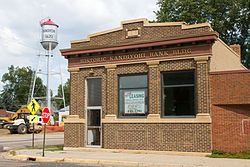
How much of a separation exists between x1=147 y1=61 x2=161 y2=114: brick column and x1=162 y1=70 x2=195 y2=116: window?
0.29m

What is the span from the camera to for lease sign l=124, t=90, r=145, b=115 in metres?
16.9

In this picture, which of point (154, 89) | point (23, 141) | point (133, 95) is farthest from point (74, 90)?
point (23, 141)

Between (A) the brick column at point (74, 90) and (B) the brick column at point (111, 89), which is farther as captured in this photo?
(A) the brick column at point (74, 90)

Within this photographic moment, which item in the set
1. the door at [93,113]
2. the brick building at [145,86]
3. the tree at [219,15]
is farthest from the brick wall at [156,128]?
the tree at [219,15]

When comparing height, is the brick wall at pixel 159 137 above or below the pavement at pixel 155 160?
above

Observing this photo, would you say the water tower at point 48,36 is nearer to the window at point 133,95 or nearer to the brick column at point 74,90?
the brick column at point 74,90

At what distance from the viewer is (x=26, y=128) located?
38219 mm

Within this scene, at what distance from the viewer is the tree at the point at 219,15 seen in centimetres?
3559

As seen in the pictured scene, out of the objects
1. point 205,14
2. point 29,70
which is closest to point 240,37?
point 205,14

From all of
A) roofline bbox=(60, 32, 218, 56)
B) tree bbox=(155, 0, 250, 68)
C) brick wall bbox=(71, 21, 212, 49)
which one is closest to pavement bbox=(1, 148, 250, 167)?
roofline bbox=(60, 32, 218, 56)

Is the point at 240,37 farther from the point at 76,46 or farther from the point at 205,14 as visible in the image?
the point at 76,46

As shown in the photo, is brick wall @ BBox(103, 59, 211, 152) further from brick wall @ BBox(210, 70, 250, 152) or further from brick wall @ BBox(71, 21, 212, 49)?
brick wall @ BBox(71, 21, 212, 49)

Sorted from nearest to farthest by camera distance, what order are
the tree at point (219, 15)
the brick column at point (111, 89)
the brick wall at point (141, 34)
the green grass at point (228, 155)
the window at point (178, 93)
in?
the green grass at point (228, 155), the window at point (178, 93), the brick wall at point (141, 34), the brick column at point (111, 89), the tree at point (219, 15)

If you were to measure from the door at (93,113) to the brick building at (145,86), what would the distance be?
58 mm
